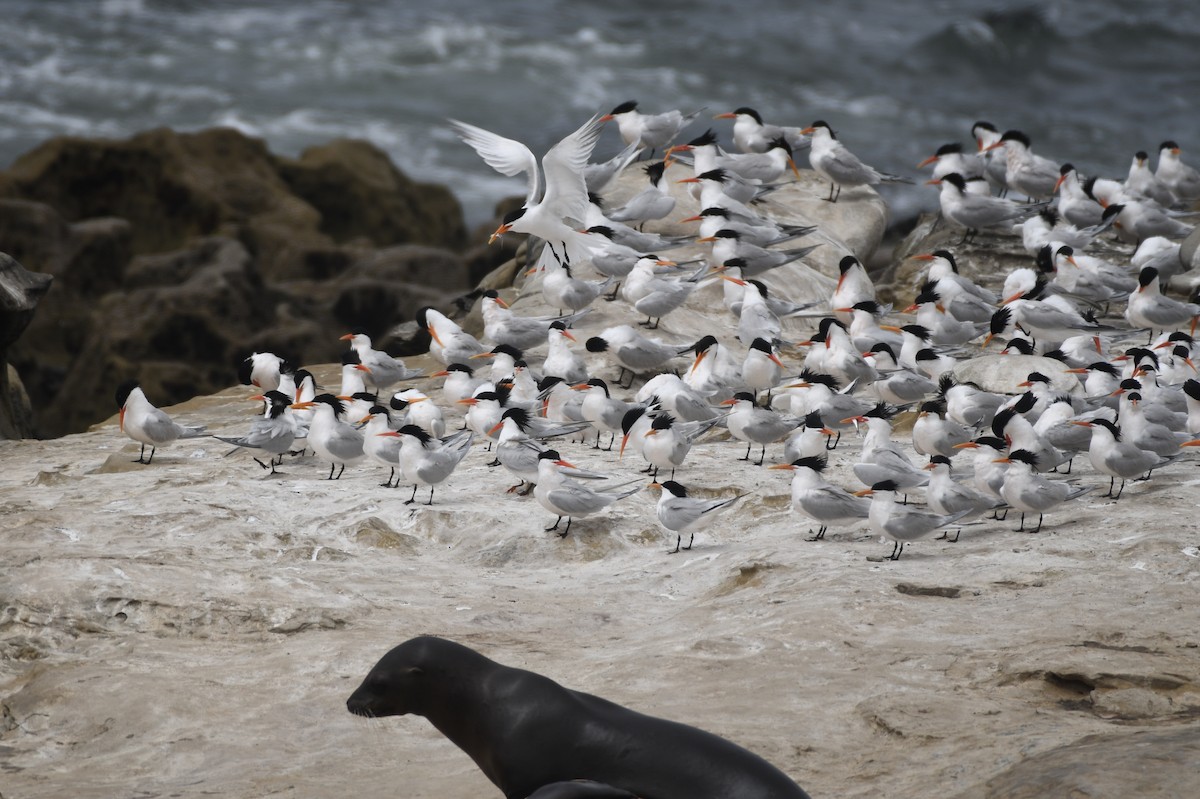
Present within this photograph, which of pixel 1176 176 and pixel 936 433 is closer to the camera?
pixel 936 433

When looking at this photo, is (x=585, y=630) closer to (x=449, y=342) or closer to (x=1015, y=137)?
(x=449, y=342)

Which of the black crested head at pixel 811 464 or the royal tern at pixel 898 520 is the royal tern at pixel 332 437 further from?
the royal tern at pixel 898 520

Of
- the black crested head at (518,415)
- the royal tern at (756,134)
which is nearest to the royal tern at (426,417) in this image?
the black crested head at (518,415)

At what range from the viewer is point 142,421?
32.1ft

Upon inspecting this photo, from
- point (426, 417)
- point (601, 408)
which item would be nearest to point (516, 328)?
point (426, 417)

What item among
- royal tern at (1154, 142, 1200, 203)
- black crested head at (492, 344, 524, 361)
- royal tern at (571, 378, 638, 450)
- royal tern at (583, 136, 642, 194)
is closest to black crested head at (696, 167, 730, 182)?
royal tern at (583, 136, 642, 194)

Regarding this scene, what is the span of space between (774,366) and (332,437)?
3261 millimetres

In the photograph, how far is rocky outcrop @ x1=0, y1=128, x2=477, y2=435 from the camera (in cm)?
1695

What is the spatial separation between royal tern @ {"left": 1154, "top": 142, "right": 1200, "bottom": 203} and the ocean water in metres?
14.7

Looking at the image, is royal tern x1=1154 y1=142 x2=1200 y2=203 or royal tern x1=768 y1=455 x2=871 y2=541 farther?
royal tern x1=1154 y1=142 x2=1200 y2=203

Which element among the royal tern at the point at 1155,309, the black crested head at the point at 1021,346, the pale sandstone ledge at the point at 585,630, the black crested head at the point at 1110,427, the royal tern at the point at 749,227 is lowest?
the pale sandstone ledge at the point at 585,630

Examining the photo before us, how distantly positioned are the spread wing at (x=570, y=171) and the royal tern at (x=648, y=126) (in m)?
2.80

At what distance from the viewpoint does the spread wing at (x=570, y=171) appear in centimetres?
1207

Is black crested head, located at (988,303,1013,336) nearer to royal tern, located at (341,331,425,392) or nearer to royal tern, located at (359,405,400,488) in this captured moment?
royal tern, located at (341,331,425,392)
